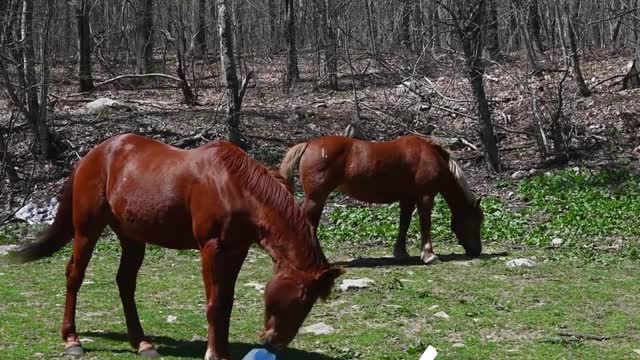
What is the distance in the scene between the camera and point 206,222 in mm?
5820

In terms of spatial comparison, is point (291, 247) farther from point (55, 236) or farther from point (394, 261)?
point (394, 261)

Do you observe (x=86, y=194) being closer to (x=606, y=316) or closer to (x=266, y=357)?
(x=266, y=357)

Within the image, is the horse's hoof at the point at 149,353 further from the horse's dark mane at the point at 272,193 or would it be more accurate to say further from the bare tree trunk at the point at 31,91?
the bare tree trunk at the point at 31,91

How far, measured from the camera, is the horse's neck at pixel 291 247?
553cm

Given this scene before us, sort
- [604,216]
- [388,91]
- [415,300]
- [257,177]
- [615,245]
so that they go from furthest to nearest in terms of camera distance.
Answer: [388,91]
[604,216]
[615,245]
[415,300]
[257,177]

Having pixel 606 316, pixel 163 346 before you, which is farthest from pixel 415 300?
pixel 163 346

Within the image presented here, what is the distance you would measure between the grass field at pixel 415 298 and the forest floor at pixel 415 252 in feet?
0.09

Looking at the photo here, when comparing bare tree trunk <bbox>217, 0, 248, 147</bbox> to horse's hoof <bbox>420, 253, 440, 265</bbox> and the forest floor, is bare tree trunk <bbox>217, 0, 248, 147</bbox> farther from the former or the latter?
horse's hoof <bbox>420, 253, 440, 265</bbox>

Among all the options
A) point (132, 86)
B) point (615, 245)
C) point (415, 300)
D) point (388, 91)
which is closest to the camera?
point (415, 300)

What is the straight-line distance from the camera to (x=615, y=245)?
11555 millimetres

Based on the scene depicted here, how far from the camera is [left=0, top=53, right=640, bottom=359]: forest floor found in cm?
706

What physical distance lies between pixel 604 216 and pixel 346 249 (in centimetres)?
404

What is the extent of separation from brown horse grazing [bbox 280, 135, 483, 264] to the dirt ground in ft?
14.1

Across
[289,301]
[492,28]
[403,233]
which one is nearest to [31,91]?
[403,233]
